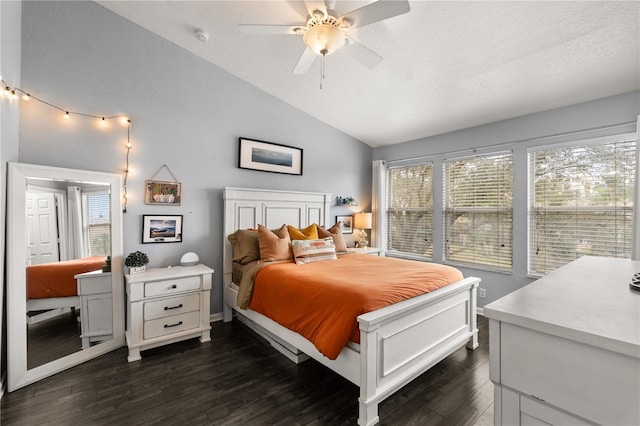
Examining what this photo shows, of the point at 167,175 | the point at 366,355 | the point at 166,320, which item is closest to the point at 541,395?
the point at 366,355

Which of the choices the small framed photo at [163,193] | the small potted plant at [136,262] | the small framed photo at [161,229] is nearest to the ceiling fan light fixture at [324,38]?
the small framed photo at [163,193]

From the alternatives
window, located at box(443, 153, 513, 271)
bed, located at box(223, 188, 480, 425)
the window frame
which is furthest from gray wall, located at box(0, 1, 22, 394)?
window, located at box(443, 153, 513, 271)

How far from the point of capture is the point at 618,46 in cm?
232

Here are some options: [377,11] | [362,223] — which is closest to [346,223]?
[362,223]

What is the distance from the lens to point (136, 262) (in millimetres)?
2754

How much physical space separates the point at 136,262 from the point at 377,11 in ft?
9.42

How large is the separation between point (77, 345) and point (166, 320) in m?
0.69

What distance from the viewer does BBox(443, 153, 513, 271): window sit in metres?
3.68

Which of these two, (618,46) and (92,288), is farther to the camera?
(92,288)

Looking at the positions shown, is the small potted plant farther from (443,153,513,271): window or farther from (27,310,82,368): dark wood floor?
(443,153,513,271): window

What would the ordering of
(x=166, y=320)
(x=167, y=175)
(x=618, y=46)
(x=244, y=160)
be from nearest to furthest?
(x=618, y=46) < (x=166, y=320) < (x=167, y=175) < (x=244, y=160)

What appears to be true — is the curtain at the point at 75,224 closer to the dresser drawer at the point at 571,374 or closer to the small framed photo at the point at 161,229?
the small framed photo at the point at 161,229

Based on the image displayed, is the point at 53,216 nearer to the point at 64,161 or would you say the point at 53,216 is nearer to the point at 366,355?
the point at 64,161

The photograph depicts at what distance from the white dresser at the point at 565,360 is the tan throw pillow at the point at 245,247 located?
2.66 m
